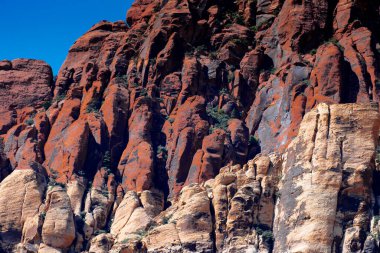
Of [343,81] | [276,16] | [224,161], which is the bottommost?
[224,161]

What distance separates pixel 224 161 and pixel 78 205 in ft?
42.6

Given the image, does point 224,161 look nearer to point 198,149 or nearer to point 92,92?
point 198,149

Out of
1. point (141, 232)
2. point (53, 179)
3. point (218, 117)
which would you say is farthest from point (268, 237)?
point (53, 179)

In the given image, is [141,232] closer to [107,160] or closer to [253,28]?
[107,160]

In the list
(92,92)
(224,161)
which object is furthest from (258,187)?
(92,92)

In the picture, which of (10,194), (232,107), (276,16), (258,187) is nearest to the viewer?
(258,187)

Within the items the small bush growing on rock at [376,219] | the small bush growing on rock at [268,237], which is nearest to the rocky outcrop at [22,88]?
the small bush growing on rock at [268,237]

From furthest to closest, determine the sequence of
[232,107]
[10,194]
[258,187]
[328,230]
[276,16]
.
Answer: [276,16] → [232,107] → [10,194] → [258,187] → [328,230]

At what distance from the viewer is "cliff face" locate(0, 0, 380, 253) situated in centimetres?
9325

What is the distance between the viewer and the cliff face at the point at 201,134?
93250mm

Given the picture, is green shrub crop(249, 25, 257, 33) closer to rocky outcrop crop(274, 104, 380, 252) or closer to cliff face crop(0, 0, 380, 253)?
cliff face crop(0, 0, 380, 253)

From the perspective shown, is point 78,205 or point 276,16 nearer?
point 78,205

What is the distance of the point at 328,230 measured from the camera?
8962 centimetres

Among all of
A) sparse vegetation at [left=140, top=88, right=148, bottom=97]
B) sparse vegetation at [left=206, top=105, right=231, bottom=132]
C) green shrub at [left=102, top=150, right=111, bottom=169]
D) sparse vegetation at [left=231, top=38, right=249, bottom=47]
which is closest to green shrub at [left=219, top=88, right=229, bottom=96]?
sparse vegetation at [left=206, top=105, right=231, bottom=132]
